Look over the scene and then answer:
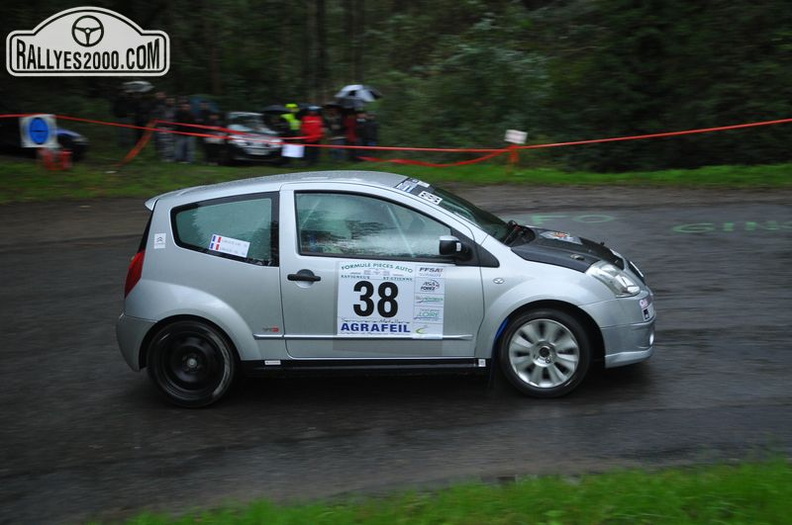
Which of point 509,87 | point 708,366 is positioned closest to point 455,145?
point 509,87

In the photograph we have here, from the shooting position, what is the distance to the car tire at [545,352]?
6.83 m

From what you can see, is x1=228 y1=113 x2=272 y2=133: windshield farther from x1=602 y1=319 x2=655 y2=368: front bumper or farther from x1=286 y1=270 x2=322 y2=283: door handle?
x1=602 y1=319 x2=655 y2=368: front bumper

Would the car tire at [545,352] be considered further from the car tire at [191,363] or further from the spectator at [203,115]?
the spectator at [203,115]

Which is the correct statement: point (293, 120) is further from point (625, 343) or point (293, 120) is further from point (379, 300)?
point (625, 343)

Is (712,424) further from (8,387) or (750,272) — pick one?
(8,387)

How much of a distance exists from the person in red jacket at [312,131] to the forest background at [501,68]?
3983 mm

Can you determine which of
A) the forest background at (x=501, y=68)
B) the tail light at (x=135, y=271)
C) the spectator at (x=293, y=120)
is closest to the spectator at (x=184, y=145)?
the spectator at (x=293, y=120)

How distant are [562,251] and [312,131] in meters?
13.8

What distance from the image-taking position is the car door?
22.5 feet

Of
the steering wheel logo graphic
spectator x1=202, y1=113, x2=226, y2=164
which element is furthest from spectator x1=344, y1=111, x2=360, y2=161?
the steering wheel logo graphic

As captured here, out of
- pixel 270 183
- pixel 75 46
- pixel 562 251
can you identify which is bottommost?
pixel 562 251

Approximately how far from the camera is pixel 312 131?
20297 mm

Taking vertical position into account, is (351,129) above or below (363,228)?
above

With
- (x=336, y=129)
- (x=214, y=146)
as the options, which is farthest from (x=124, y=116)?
(x=336, y=129)
